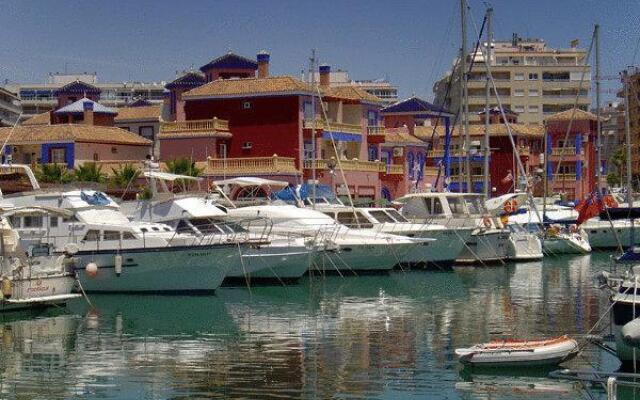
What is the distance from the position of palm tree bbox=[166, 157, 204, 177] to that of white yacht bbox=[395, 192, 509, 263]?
1278cm

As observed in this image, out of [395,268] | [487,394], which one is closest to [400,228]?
[395,268]

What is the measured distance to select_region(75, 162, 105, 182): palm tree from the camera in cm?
6310

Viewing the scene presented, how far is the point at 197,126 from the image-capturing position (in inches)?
2717

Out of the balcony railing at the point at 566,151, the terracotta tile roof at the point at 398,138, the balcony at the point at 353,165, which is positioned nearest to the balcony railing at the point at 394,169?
the balcony at the point at 353,165

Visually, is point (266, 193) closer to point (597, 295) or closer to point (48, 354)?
point (597, 295)

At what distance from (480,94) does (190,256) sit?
99.8 meters

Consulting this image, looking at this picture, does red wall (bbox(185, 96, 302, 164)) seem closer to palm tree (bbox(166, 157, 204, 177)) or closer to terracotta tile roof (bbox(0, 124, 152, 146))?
palm tree (bbox(166, 157, 204, 177))

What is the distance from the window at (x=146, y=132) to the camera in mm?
80312

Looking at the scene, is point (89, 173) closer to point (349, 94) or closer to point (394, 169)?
point (349, 94)

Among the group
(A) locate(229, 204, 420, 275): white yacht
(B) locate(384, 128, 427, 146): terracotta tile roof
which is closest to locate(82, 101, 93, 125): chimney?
(B) locate(384, 128, 427, 146): terracotta tile roof

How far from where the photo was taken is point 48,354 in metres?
27.9

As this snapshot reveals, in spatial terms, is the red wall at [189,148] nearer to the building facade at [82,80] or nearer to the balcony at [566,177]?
the balcony at [566,177]

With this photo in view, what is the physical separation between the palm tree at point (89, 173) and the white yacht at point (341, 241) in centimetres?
1730

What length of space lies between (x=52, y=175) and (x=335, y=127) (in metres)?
17.7
